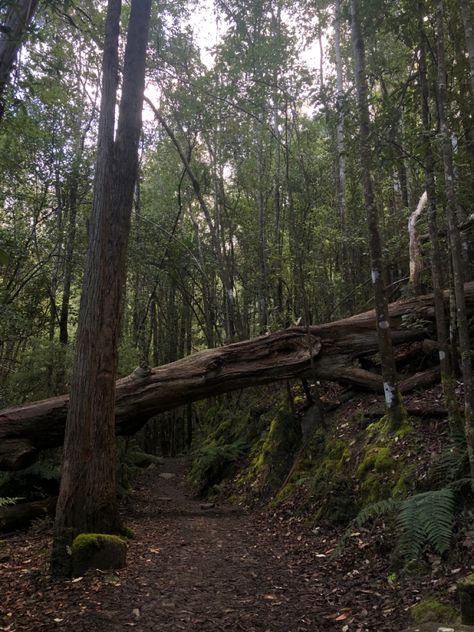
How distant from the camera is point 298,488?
8.17 metres

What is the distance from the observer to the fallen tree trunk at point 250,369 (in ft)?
28.1

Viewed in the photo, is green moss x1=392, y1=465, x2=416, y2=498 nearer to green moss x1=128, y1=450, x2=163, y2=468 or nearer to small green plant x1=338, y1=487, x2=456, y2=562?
small green plant x1=338, y1=487, x2=456, y2=562

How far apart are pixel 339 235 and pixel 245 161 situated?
686 cm

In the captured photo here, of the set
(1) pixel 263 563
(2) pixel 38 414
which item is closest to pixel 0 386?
(2) pixel 38 414

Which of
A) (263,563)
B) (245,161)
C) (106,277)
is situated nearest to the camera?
(263,563)

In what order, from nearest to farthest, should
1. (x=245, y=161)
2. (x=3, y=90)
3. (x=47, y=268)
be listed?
(x=3, y=90)
(x=47, y=268)
(x=245, y=161)

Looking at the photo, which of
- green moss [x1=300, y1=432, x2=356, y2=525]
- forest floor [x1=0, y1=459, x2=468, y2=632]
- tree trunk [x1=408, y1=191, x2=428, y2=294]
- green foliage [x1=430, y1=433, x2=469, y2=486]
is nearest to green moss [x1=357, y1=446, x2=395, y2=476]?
green moss [x1=300, y1=432, x2=356, y2=525]

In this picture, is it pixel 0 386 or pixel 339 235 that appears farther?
pixel 339 235

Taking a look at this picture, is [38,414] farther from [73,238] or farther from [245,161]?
[245,161]

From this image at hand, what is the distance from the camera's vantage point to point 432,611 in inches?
139

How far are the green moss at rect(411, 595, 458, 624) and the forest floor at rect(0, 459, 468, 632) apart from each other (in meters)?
0.12

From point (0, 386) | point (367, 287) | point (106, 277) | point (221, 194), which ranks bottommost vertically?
point (0, 386)

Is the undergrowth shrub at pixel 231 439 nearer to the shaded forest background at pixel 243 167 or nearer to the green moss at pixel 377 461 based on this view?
the shaded forest background at pixel 243 167

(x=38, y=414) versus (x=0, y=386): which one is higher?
(x=0, y=386)
